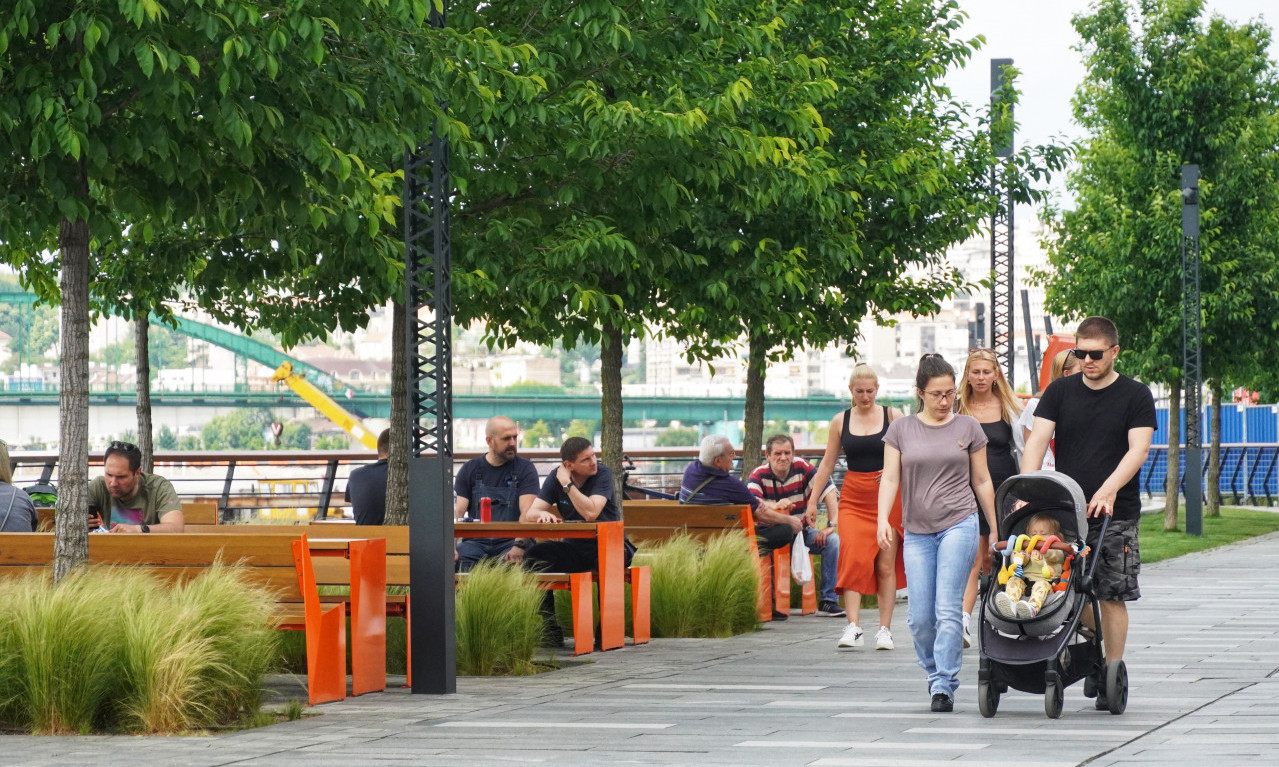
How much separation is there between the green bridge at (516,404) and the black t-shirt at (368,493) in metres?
63.0

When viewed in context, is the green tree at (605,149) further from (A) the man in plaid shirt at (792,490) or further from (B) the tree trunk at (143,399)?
(B) the tree trunk at (143,399)

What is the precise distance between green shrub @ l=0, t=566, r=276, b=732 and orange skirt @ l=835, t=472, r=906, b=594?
164 inches

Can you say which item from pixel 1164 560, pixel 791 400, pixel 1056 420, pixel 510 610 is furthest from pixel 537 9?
pixel 791 400

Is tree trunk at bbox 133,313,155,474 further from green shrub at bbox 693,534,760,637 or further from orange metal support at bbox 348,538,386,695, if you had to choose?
orange metal support at bbox 348,538,386,695

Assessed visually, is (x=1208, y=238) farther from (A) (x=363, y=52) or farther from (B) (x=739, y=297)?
(A) (x=363, y=52)

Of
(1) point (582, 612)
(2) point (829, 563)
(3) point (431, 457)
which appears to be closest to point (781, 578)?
(2) point (829, 563)

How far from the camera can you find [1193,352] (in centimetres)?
2762

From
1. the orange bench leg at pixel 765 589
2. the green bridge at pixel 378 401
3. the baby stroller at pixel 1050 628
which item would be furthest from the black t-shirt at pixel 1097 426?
the green bridge at pixel 378 401

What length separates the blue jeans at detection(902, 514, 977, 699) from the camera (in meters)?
8.42

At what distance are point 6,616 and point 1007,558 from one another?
4300 mm

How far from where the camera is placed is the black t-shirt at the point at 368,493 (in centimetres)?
1305

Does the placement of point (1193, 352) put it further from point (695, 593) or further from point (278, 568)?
point (278, 568)

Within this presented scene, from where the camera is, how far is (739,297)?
54.3ft

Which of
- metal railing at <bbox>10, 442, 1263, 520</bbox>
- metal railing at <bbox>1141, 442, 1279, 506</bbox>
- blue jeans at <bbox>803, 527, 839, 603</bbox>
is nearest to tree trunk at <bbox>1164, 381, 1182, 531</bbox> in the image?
metal railing at <bbox>10, 442, 1263, 520</bbox>
